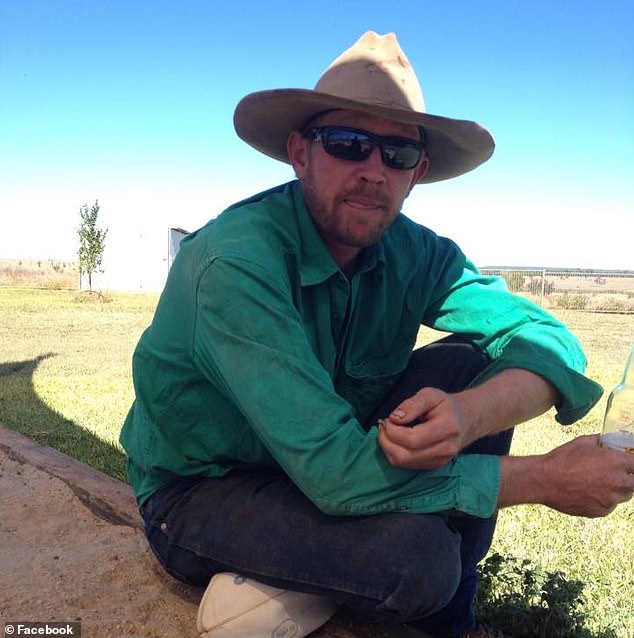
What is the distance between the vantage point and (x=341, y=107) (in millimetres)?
2141

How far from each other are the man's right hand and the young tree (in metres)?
27.6

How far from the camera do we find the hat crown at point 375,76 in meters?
2.13

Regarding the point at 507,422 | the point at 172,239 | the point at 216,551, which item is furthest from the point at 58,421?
the point at 172,239

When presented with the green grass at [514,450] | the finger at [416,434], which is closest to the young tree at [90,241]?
the green grass at [514,450]

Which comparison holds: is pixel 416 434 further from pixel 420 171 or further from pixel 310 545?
pixel 420 171

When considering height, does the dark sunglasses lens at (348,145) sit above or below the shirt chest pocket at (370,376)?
above

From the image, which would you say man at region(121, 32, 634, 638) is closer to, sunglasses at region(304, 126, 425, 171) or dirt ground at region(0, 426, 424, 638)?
sunglasses at region(304, 126, 425, 171)

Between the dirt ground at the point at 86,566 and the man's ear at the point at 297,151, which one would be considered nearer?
the dirt ground at the point at 86,566

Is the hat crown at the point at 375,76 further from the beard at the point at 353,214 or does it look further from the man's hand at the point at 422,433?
the man's hand at the point at 422,433

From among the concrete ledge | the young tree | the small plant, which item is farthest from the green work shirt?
the young tree

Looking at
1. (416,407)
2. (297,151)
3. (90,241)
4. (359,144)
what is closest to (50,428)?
(297,151)

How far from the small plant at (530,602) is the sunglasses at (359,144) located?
4.85 feet

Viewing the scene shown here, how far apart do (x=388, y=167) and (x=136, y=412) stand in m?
1.08

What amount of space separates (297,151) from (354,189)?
312 mm
